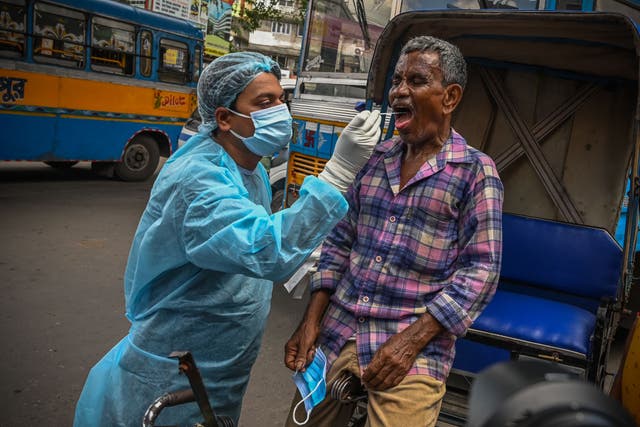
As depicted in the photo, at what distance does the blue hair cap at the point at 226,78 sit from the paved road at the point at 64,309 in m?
2.03

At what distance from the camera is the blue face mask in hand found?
1794 millimetres

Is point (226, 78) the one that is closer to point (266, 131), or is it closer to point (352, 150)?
point (266, 131)

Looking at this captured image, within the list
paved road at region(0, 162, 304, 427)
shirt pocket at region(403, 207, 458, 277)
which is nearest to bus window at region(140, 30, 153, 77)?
paved road at region(0, 162, 304, 427)

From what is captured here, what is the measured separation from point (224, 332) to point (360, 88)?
3.70m

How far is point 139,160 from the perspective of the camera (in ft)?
36.1

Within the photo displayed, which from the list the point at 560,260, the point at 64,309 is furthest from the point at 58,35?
the point at 560,260

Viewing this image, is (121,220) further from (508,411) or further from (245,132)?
(508,411)

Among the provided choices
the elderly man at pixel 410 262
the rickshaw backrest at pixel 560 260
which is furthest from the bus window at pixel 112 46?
the elderly man at pixel 410 262

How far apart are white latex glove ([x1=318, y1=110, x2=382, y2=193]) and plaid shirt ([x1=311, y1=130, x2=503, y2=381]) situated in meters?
0.15

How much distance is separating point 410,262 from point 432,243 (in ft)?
0.29

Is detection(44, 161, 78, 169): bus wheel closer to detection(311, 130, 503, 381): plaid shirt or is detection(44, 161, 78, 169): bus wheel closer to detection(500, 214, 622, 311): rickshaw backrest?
detection(500, 214, 622, 311): rickshaw backrest

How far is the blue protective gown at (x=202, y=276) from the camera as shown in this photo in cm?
155

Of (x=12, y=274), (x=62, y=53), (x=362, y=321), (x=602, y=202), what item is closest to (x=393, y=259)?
(x=362, y=321)

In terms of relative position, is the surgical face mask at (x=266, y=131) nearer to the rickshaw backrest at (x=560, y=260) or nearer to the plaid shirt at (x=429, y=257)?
the plaid shirt at (x=429, y=257)
